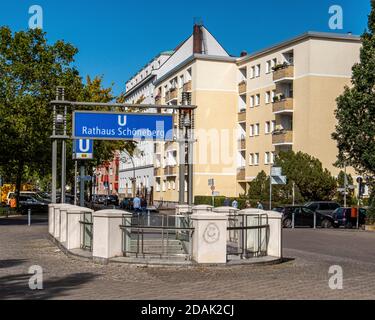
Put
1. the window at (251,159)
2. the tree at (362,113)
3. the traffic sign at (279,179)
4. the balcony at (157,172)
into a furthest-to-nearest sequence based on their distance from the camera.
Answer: the balcony at (157,172) < the window at (251,159) < the traffic sign at (279,179) < the tree at (362,113)

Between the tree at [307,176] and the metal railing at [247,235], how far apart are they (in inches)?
1333

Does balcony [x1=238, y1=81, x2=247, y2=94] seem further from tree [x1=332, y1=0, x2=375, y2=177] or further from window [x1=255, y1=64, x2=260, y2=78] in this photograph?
tree [x1=332, y1=0, x2=375, y2=177]

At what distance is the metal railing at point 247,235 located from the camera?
49.7 feet

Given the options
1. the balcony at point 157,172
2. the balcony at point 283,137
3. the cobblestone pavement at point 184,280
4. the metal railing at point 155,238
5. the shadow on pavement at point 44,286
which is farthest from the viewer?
the balcony at point 157,172

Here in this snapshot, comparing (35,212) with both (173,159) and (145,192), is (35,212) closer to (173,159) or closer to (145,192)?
(173,159)

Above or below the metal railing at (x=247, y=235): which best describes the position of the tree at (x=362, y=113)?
above

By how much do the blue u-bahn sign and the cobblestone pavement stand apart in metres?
6.88

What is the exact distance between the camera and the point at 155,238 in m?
15.0

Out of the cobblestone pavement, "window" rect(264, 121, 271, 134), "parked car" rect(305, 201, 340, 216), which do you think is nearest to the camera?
the cobblestone pavement

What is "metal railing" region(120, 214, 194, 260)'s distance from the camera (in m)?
14.8

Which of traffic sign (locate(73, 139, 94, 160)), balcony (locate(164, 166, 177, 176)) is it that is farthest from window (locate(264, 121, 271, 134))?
traffic sign (locate(73, 139, 94, 160))

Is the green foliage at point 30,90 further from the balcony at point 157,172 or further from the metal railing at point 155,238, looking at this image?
the balcony at point 157,172

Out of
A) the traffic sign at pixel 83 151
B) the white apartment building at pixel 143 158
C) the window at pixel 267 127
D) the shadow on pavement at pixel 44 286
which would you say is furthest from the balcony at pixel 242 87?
the shadow on pavement at pixel 44 286

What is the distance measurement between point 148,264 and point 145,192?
76.0 m
